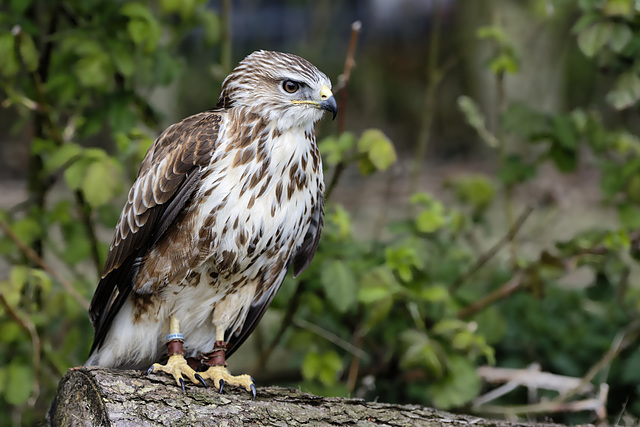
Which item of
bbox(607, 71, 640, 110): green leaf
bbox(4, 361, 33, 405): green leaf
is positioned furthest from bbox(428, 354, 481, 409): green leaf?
bbox(4, 361, 33, 405): green leaf

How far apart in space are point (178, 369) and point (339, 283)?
46.3 inches

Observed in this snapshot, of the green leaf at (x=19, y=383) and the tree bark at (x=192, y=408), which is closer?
the tree bark at (x=192, y=408)

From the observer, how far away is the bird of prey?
3.02 m

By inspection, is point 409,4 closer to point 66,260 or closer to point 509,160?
point 509,160

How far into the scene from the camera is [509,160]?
4906 millimetres

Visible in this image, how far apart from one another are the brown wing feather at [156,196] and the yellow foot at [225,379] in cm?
52

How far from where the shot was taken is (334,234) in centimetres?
420

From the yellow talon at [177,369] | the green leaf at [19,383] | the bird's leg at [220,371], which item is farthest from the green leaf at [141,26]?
the green leaf at [19,383]

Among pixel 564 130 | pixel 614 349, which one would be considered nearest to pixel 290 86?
pixel 564 130

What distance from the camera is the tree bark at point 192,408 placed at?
8.54 feet

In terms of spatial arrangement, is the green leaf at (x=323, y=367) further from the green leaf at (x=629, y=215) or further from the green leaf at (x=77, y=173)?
the green leaf at (x=629, y=215)

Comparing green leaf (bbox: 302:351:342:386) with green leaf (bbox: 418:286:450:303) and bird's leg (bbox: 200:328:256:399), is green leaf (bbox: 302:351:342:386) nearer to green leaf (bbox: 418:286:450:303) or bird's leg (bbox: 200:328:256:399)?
green leaf (bbox: 418:286:450:303)

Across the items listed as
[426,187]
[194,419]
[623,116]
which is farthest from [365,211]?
[194,419]

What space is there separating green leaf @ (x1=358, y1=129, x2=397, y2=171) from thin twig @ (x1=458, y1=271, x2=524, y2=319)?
135 cm
